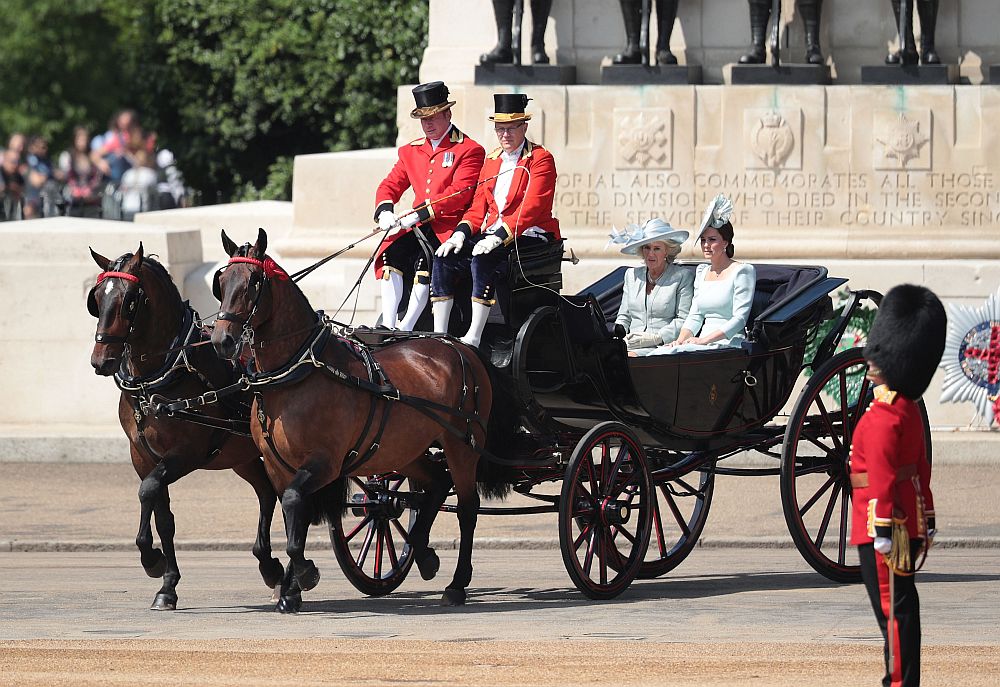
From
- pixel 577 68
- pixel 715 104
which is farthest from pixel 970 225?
pixel 577 68

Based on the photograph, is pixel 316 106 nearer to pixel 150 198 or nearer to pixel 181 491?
pixel 150 198

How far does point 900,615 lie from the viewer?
782 centimetres

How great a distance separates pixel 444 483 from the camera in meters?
11.3

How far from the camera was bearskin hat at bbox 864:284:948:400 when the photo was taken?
800 centimetres

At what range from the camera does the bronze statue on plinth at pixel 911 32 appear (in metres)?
18.0

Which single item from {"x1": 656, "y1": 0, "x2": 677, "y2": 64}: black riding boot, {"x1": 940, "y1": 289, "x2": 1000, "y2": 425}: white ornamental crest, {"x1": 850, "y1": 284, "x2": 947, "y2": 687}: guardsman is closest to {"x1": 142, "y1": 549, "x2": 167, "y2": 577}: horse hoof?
{"x1": 850, "y1": 284, "x2": 947, "y2": 687}: guardsman

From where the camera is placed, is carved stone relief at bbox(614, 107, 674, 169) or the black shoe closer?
carved stone relief at bbox(614, 107, 674, 169)

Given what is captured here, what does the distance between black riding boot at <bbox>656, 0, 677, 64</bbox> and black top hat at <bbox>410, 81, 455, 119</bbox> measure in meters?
6.64

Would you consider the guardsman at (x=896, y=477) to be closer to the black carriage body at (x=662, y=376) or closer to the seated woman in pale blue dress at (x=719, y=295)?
the black carriage body at (x=662, y=376)

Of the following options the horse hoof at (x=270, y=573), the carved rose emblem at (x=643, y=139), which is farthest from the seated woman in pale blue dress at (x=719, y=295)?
the carved rose emblem at (x=643, y=139)

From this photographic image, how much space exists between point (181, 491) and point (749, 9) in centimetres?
626

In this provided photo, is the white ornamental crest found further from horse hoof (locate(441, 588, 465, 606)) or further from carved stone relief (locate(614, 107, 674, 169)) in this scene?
horse hoof (locate(441, 588, 465, 606))

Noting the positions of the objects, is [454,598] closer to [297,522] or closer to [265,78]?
[297,522]

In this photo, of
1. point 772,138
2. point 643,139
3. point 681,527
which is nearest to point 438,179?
point 681,527
